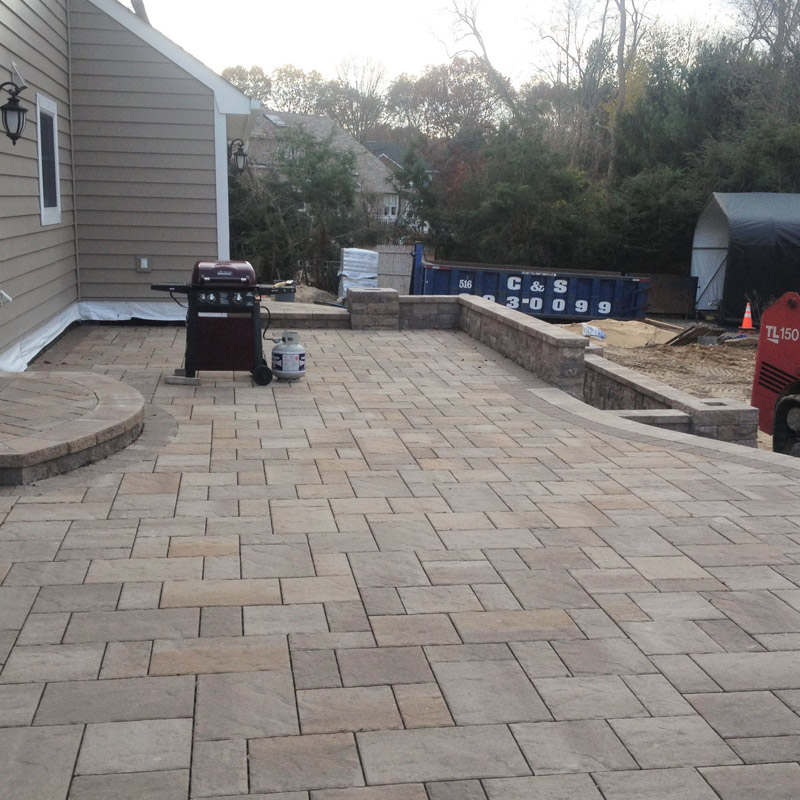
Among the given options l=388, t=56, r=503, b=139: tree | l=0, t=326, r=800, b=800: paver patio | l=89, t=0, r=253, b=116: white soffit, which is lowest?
l=0, t=326, r=800, b=800: paver patio

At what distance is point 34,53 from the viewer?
888 centimetres

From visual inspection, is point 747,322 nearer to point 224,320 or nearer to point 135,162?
point 135,162

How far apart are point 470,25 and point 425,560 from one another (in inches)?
1369

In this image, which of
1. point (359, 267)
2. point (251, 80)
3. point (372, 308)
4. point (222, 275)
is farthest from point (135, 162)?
point (251, 80)

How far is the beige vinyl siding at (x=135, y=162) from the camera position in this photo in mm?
10766

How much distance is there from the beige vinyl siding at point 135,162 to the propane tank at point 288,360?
12.9 feet

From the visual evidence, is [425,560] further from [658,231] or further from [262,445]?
[658,231]

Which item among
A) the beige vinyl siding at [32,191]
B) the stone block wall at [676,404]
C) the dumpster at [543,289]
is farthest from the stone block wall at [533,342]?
the dumpster at [543,289]

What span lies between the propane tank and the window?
3.14 m

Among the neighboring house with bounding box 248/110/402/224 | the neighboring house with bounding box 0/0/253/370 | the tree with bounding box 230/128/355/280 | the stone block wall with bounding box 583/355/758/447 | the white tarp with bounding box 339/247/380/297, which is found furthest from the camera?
the neighboring house with bounding box 248/110/402/224

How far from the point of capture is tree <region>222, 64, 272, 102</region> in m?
45.2

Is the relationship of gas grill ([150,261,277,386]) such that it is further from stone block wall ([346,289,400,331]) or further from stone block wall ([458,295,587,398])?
stone block wall ([346,289,400,331])

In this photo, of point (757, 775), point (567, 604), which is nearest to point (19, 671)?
point (567, 604)

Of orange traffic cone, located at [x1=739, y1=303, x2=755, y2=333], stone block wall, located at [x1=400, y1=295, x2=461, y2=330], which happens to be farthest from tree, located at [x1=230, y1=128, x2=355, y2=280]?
stone block wall, located at [x1=400, y1=295, x2=461, y2=330]
